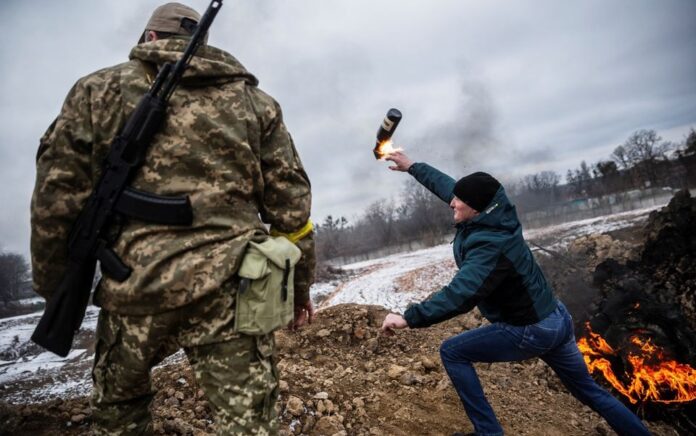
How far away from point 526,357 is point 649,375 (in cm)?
264

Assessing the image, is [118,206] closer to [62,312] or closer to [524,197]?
[62,312]

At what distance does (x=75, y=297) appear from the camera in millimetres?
1830

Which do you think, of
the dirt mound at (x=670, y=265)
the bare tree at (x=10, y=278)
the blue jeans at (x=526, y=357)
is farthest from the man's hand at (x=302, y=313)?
the bare tree at (x=10, y=278)

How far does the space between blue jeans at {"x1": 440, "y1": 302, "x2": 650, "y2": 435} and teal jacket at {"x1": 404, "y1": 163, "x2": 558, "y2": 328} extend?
0.34 feet

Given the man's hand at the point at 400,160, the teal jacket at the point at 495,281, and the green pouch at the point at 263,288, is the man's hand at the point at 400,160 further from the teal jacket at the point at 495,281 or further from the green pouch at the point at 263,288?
the green pouch at the point at 263,288

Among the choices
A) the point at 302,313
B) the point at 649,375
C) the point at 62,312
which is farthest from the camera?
the point at 649,375

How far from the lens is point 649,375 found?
4293 mm

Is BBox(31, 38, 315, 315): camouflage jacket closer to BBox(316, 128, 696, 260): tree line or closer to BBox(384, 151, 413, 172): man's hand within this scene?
BBox(384, 151, 413, 172): man's hand

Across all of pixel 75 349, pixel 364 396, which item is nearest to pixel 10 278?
pixel 75 349

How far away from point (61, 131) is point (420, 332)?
520cm

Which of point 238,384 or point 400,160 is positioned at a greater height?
point 400,160

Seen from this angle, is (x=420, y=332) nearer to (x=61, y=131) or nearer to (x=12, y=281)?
(x=61, y=131)

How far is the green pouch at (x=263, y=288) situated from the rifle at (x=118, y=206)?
13.6 inches

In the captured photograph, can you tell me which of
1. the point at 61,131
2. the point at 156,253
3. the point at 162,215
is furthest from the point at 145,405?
the point at 61,131
